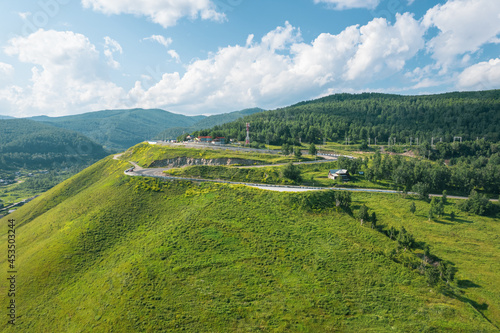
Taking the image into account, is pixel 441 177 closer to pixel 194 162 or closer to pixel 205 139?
pixel 194 162

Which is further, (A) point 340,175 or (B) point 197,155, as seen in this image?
(B) point 197,155

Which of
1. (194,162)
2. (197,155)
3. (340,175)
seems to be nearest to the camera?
(340,175)

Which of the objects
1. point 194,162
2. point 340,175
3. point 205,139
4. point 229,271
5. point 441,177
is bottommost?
point 229,271

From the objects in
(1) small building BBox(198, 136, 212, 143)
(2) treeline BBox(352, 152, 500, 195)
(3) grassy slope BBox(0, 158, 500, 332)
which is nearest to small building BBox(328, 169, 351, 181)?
(2) treeline BBox(352, 152, 500, 195)

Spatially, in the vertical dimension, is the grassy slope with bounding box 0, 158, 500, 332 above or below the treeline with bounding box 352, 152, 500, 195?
below

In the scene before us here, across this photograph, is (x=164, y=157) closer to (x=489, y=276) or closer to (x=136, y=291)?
(x=136, y=291)

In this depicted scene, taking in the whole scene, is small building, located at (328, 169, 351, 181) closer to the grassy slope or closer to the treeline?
the treeline

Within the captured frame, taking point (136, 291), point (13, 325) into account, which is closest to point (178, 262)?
point (136, 291)

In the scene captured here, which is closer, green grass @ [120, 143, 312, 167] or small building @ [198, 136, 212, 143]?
green grass @ [120, 143, 312, 167]

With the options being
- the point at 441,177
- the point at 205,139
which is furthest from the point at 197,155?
the point at 441,177
